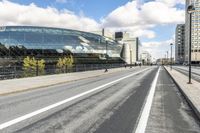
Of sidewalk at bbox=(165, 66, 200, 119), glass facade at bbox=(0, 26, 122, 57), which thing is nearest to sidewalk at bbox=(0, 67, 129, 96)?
sidewalk at bbox=(165, 66, 200, 119)

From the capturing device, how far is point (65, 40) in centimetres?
12238

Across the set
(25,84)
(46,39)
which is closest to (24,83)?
(25,84)

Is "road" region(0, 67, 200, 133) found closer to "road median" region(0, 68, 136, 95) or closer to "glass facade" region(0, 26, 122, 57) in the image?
"road median" region(0, 68, 136, 95)

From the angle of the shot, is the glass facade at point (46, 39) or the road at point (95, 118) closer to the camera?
the road at point (95, 118)

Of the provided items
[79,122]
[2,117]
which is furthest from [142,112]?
[2,117]

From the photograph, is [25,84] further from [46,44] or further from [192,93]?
[46,44]

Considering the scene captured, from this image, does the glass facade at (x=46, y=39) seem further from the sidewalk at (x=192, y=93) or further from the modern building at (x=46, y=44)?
the sidewalk at (x=192, y=93)

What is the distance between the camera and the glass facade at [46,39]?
11594cm

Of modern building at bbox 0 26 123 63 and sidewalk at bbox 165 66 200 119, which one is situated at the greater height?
modern building at bbox 0 26 123 63

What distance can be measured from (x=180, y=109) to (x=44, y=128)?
5.46m

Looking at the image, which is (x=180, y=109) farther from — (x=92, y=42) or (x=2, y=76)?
(x=92, y=42)

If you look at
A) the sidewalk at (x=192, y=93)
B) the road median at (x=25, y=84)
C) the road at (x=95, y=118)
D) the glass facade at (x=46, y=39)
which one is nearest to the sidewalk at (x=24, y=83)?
the road median at (x=25, y=84)

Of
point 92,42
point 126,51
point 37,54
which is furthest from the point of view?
point 126,51

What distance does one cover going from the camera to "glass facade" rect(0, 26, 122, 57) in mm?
115938
